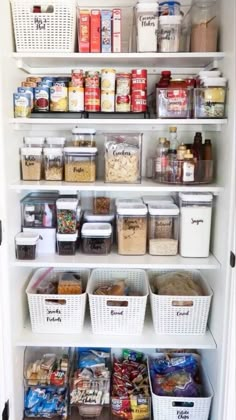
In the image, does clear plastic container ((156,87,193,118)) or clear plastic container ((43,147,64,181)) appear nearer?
clear plastic container ((156,87,193,118))

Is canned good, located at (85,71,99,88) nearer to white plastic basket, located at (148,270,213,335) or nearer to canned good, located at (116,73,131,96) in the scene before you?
canned good, located at (116,73,131,96)

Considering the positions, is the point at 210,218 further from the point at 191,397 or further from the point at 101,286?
the point at 191,397

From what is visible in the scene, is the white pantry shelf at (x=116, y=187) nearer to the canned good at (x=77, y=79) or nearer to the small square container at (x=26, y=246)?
the small square container at (x=26, y=246)

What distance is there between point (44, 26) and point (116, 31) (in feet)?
1.03

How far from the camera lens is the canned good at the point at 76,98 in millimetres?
1797

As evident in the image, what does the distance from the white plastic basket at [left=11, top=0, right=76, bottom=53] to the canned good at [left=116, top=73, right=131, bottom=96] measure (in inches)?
10.0

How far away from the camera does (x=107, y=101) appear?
70.9 inches

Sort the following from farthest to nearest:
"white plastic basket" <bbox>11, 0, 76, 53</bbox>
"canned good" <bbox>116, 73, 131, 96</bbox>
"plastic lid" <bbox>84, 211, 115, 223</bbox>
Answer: "plastic lid" <bbox>84, 211, 115, 223</bbox> → "canned good" <bbox>116, 73, 131, 96</bbox> → "white plastic basket" <bbox>11, 0, 76, 53</bbox>

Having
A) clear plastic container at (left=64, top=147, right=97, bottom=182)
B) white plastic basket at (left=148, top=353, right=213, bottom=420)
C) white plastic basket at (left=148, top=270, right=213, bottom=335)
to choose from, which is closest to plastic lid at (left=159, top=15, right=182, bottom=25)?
clear plastic container at (left=64, top=147, right=97, bottom=182)

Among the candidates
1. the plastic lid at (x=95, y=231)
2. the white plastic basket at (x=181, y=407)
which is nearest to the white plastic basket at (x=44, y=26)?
the plastic lid at (x=95, y=231)

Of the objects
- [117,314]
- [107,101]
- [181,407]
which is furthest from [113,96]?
[181,407]

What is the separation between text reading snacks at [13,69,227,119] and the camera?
174cm

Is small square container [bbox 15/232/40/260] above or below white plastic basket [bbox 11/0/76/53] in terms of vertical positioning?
below

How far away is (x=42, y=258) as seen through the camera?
1.86 metres
